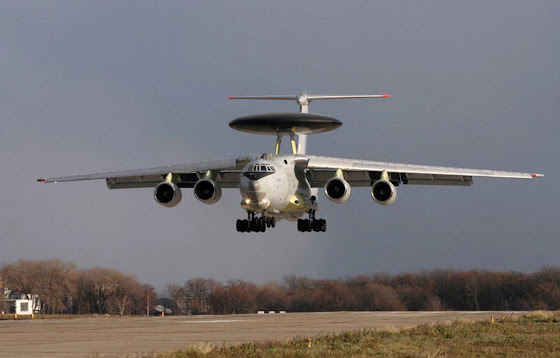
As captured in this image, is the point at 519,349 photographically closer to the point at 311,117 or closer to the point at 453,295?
the point at 311,117

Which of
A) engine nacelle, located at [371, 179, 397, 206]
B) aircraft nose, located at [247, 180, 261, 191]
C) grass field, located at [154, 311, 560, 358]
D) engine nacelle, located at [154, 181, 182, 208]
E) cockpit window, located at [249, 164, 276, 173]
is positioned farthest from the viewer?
engine nacelle, located at [154, 181, 182, 208]

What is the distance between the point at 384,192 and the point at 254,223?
543 cm

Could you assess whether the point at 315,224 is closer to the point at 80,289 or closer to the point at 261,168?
the point at 261,168

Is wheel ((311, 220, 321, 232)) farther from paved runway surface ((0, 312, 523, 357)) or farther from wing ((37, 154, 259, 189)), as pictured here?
paved runway surface ((0, 312, 523, 357))

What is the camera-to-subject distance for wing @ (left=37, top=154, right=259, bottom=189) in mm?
35188

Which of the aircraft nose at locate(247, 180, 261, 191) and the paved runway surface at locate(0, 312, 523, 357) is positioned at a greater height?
the aircraft nose at locate(247, 180, 261, 191)

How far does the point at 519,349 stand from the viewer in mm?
22797

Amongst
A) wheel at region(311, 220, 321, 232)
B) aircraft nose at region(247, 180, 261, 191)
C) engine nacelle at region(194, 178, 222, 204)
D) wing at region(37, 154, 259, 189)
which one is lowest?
wheel at region(311, 220, 321, 232)

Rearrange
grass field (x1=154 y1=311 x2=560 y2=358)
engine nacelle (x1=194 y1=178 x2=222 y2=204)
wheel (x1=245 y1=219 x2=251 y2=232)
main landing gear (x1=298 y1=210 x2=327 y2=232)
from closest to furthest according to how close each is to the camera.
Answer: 1. grass field (x1=154 y1=311 x2=560 y2=358)
2. engine nacelle (x1=194 y1=178 x2=222 y2=204)
3. wheel (x1=245 y1=219 x2=251 y2=232)
4. main landing gear (x1=298 y1=210 x2=327 y2=232)

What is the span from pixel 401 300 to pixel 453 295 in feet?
12.7

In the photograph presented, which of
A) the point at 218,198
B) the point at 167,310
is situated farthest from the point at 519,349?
the point at 167,310

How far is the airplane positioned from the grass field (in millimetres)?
6447

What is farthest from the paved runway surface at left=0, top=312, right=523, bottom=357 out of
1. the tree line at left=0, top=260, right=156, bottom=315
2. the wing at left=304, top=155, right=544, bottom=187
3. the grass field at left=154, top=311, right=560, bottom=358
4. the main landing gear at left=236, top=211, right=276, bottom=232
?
the tree line at left=0, top=260, right=156, bottom=315

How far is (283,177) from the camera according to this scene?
31.8 meters
